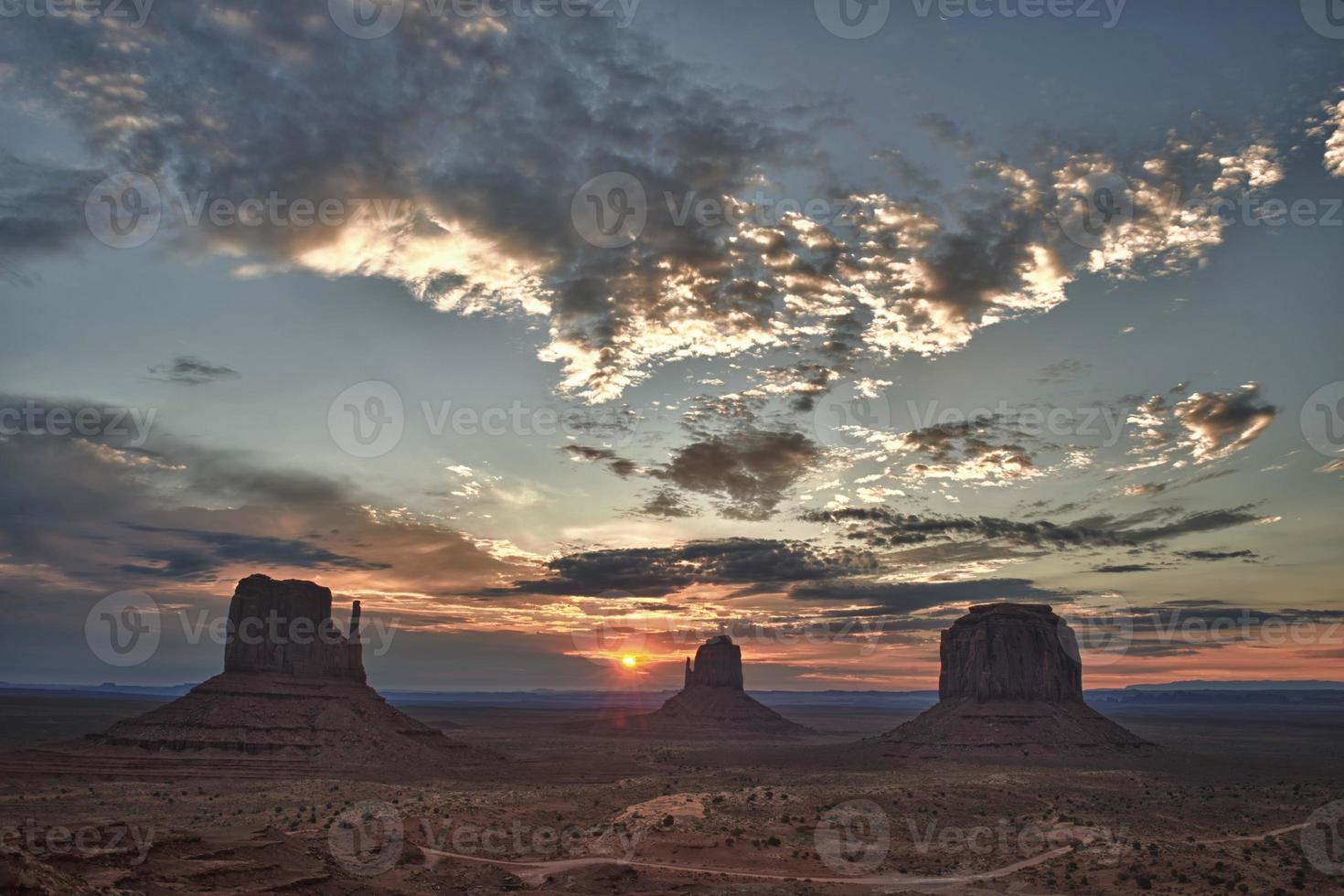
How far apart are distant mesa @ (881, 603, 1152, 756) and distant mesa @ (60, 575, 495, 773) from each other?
198 ft

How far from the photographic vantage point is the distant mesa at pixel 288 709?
80.9 m

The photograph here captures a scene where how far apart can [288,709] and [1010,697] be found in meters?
92.7

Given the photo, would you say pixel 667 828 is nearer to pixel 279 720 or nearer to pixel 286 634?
pixel 279 720

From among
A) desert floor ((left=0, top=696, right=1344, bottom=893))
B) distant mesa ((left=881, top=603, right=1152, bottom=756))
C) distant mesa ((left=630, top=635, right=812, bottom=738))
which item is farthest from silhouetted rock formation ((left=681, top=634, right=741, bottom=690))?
desert floor ((left=0, top=696, right=1344, bottom=893))

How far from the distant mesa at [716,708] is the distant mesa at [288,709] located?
240ft

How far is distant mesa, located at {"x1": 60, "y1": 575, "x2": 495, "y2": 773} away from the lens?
8088 centimetres

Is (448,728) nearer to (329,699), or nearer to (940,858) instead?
(329,699)

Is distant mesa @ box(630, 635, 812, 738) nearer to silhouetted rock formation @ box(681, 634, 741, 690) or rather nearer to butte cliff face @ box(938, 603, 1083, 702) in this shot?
silhouetted rock formation @ box(681, 634, 741, 690)

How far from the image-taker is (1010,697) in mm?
113750

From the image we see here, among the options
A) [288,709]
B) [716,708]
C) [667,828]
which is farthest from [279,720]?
[716,708]

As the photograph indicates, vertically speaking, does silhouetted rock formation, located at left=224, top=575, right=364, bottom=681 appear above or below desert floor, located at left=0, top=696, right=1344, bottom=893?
above

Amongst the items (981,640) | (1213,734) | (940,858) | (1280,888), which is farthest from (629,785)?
(1213,734)

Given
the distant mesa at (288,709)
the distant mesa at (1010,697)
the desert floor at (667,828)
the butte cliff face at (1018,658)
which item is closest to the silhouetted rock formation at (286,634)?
the distant mesa at (288,709)

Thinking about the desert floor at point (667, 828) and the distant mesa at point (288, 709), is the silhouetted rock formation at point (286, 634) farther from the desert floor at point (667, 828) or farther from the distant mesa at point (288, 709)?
the desert floor at point (667, 828)
